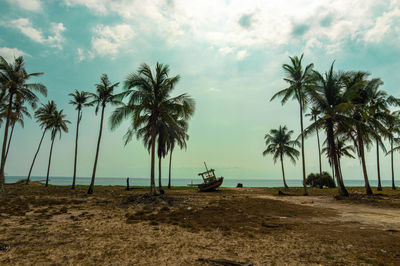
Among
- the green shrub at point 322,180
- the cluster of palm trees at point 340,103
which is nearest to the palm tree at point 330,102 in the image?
the cluster of palm trees at point 340,103

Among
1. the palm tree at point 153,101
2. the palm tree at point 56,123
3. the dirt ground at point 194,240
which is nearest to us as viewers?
the dirt ground at point 194,240

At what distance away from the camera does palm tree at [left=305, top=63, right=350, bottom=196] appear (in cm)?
1667

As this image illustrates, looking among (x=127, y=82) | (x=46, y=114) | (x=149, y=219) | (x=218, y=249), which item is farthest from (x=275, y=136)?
(x=46, y=114)

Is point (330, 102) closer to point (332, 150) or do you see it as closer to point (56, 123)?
point (332, 150)

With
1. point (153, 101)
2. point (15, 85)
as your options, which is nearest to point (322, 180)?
point (153, 101)

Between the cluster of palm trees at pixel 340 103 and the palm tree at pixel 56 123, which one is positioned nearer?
the cluster of palm trees at pixel 340 103

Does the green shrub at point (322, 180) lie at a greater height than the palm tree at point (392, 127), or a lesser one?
lesser

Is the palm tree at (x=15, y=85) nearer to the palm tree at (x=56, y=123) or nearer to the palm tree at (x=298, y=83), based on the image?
the palm tree at (x=56, y=123)

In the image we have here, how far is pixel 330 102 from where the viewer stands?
689 inches

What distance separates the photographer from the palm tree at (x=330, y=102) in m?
16.7

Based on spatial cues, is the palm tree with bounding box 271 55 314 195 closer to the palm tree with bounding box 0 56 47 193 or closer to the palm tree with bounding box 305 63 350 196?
the palm tree with bounding box 305 63 350 196

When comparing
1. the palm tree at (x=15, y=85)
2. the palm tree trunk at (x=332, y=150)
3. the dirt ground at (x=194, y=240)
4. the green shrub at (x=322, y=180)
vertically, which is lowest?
the green shrub at (x=322, y=180)

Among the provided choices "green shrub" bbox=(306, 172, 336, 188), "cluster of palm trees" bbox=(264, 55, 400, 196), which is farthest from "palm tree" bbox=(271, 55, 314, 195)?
"green shrub" bbox=(306, 172, 336, 188)

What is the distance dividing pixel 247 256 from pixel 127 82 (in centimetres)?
1429
